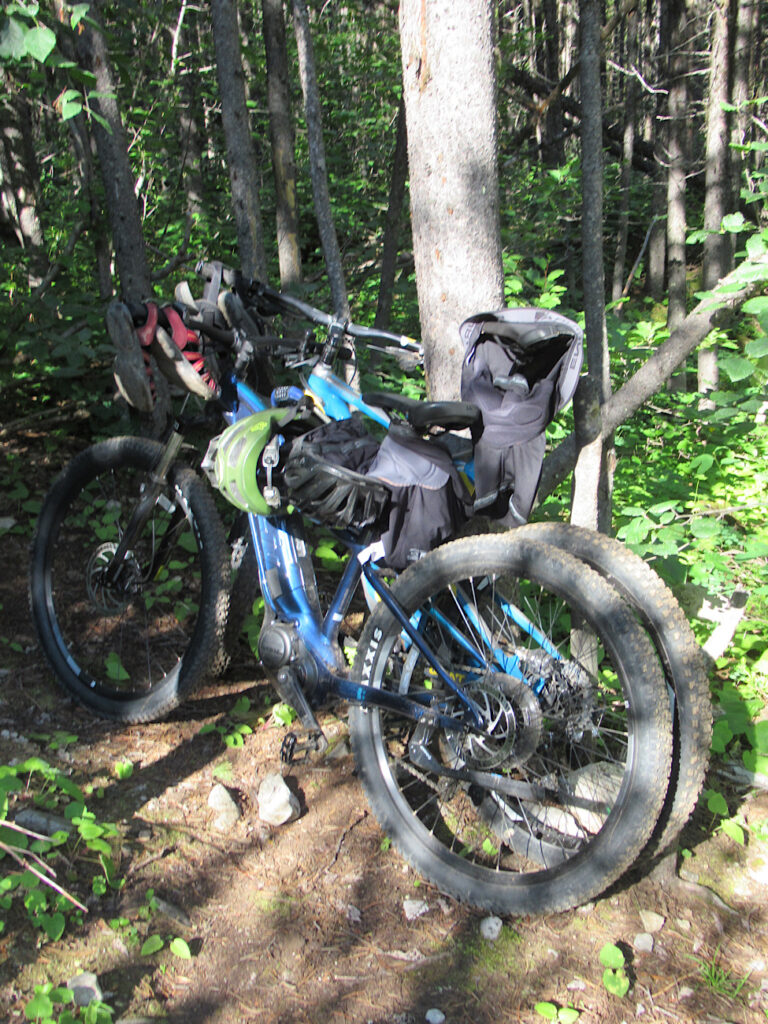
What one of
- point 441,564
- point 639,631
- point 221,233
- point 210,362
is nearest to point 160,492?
point 210,362

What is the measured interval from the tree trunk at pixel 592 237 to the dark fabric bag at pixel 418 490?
69 centimetres

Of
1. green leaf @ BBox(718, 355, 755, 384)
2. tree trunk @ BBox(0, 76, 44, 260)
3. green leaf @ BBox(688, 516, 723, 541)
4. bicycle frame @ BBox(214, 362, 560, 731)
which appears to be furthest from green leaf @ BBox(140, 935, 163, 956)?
tree trunk @ BBox(0, 76, 44, 260)

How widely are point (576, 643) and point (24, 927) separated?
1.79 metres

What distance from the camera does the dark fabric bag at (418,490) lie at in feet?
7.18

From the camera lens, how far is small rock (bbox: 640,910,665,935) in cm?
205

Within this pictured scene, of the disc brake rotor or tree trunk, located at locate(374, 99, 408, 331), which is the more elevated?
tree trunk, located at locate(374, 99, 408, 331)

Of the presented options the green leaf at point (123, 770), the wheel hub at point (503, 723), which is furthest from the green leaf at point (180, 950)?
the wheel hub at point (503, 723)

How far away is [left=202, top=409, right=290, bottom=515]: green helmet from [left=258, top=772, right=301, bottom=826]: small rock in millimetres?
911

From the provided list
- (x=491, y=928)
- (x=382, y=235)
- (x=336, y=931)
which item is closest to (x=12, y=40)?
(x=336, y=931)

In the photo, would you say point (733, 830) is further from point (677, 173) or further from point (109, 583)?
point (677, 173)

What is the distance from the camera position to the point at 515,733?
210 cm

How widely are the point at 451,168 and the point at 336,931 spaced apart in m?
2.33

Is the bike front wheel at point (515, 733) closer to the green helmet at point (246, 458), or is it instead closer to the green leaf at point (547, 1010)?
the green leaf at point (547, 1010)

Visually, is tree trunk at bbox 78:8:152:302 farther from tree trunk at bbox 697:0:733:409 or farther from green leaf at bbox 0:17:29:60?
tree trunk at bbox 697:0:733:409
